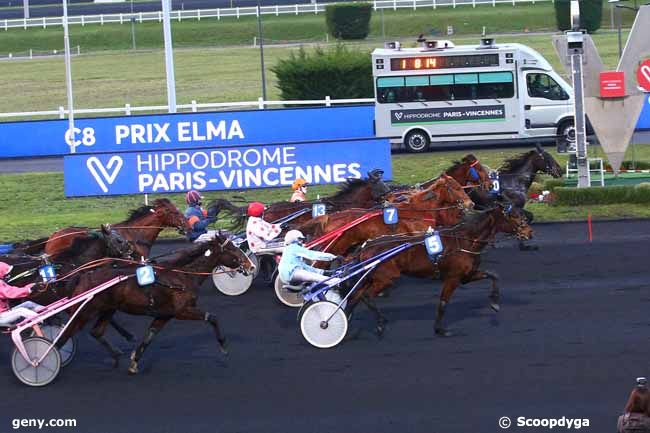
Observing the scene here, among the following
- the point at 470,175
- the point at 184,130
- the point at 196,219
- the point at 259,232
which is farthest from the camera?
the point at 184,130

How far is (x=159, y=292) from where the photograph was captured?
11.4 metres

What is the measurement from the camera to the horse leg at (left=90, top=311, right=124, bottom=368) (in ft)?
38.2

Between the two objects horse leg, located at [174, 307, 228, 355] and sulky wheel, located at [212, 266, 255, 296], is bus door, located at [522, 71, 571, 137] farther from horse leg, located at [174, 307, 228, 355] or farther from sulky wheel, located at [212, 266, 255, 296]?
horse leg, located at [174, 307, 228, 355]

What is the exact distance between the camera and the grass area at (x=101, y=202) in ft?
65.6

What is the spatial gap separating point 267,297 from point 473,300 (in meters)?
2.72

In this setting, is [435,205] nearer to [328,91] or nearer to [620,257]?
[620,257]

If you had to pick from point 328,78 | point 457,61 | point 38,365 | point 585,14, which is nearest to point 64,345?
point 38,365

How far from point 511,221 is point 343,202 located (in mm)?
3204

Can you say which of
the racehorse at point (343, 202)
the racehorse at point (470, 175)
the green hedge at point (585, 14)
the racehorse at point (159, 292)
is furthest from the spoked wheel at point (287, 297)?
the green hedge at point (585, 14)

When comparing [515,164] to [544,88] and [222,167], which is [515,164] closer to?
[222,167]

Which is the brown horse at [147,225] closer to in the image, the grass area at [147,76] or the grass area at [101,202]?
the grass area at [101,202]

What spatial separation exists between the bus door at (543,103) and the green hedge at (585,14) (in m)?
26.6

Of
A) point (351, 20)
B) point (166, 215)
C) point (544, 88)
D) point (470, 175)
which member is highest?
point (351, 20)

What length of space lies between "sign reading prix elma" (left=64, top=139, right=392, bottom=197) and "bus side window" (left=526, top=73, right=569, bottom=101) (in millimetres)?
9944
